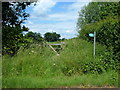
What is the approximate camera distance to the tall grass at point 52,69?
3.49m

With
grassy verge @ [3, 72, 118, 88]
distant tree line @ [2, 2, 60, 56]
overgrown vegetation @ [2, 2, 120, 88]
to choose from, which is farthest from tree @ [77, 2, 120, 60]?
distant tree line @ [2, 2, 60, 56]

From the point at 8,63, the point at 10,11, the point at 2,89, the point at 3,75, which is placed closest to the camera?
the point at 10,11

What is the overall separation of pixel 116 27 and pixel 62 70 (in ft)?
5.53

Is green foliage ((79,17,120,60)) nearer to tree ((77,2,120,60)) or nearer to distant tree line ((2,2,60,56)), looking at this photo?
tree ((77,2,120,60))

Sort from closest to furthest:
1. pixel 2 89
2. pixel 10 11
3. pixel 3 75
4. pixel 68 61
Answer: pixel 10 11
pixel 2 89
pixel 3 75
pixel 68 61

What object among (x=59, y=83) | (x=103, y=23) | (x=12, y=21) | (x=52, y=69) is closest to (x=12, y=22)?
(x=12, y=21)

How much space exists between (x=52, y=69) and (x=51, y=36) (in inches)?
30.6

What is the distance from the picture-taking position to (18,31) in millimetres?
2865

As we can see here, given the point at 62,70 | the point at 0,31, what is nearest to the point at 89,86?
the point at 62,70

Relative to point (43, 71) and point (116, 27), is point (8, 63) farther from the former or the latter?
point (116, 27)

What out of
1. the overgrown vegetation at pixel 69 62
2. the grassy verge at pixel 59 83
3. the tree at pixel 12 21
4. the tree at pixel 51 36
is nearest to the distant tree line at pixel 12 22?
the tree at pixel 12 21

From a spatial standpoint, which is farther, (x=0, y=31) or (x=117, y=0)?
(x=117, y=0)

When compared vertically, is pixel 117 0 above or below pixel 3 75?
above

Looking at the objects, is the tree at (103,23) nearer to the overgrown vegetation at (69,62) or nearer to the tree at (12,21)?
the overgrown vegetation at (69,62)
